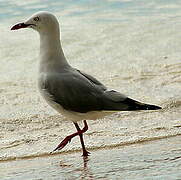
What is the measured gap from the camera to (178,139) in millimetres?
5828

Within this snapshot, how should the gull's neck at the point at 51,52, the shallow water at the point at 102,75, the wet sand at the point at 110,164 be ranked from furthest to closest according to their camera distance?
the shallow water at the point at 102,75 → the gull's neck at the point at 51,52 → the wet sand at the point at 110,164

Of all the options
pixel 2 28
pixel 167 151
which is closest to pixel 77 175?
pixel 167 151

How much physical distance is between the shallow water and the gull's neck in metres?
0.70

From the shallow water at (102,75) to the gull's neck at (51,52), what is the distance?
700 mm

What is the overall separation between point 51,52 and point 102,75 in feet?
9.58

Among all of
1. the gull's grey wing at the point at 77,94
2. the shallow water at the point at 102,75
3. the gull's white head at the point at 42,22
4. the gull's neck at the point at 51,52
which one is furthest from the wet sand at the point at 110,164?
the gull's white head at the point at 42,22

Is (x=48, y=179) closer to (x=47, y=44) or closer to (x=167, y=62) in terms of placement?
(x=47, y=44)

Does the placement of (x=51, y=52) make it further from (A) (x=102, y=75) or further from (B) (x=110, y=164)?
(A) (x=102, y=75)

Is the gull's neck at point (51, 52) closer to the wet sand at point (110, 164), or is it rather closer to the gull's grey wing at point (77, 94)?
the gull's grey wing at point (77, 94)

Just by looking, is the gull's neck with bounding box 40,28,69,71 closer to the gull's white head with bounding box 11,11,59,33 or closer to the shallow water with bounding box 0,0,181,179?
the gull's white head with bounding box 11,11,59,33

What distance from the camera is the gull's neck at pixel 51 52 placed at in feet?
18.8

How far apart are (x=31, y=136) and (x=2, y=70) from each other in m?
2.73

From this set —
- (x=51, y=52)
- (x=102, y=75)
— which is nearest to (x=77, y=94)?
(x=51, y=52)

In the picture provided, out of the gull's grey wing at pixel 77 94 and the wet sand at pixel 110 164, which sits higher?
the gull's grey wing at pixel 77 94
